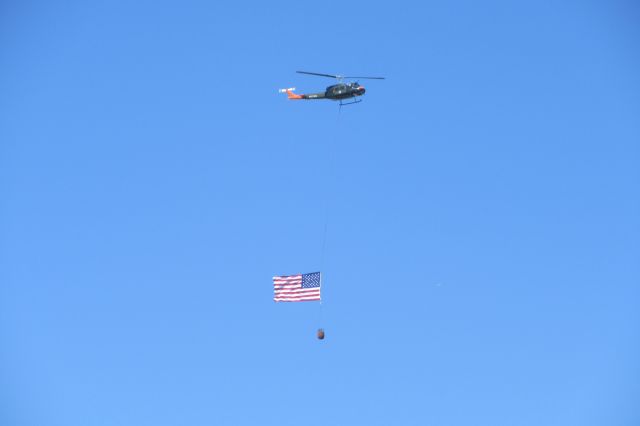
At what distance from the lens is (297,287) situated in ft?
259

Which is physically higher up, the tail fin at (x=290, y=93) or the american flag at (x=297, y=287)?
the tail fin at (x=290, y=93)

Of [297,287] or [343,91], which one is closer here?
[297,287]

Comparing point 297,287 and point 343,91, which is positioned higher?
point 343,91

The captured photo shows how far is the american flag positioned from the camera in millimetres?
78312

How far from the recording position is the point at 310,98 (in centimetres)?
9075

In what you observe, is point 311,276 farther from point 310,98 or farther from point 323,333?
point 310,98

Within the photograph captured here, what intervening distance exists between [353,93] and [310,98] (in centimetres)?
690

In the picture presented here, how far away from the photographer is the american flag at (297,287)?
78312mm

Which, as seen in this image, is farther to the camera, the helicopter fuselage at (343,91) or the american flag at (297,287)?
the helicopter fuselage at (343,91)

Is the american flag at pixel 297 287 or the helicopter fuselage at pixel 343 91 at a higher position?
the helicopter fuselage at pixel 343 91

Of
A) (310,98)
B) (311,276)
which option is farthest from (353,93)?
(311,276)

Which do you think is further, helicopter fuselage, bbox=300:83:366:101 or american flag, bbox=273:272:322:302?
helicopter fuselage, bbox=300:83:366:101

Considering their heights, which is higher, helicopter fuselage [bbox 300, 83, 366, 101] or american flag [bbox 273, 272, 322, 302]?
helicopter fuselage [bbox 300, 83, 366, 101]

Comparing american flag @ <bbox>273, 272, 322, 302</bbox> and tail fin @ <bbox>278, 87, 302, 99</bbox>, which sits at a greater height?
tail fin @ <bbox>278, 87, 302, 99</bbox>
